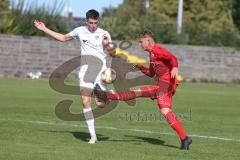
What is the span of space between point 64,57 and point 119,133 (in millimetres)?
26563

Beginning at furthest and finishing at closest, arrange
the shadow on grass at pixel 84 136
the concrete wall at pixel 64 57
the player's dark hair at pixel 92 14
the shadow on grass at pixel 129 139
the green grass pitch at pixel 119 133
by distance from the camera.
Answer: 1. the concrete wall at pixel 64 57
2. the shadow on grass at pixel 84 136
3. the shadow on grass at pixel 129 139
4. the player's dark hair at pixel 92 14
5. the green grass pitch at pixel 119 133

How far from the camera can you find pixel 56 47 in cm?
4106

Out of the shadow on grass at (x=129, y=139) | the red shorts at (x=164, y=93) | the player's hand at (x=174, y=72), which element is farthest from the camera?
the shadow on grass at (x=129, y=139)

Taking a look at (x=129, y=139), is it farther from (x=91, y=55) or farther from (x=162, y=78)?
(x=91, y=55)

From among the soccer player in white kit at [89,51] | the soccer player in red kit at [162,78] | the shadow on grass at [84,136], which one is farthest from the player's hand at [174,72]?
the shadow on grass at [84,136]

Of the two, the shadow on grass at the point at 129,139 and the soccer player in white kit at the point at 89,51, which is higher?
the soccer player in white kit at the point at 89,51

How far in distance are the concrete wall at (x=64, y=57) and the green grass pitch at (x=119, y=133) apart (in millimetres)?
15560

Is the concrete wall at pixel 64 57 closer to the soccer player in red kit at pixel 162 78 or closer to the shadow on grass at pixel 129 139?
the shadow on grass at pixel 129 139

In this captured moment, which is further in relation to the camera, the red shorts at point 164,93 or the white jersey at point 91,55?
the white jersey at point 91,55

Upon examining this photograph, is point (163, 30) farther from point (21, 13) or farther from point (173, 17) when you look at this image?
point (173, 17)

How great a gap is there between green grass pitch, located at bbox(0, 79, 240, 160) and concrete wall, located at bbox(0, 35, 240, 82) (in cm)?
1556

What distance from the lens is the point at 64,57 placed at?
41.2 metres

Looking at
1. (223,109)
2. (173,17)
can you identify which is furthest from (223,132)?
(173,17)

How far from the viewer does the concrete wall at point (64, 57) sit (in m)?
40.1
